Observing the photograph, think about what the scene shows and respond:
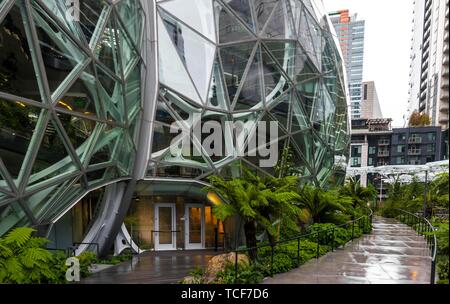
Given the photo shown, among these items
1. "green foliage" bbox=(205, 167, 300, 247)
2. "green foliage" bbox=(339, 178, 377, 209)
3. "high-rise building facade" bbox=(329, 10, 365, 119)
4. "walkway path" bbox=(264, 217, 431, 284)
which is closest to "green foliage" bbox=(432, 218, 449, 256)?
"walkway path" bbox=(264, 217, 431, 284)

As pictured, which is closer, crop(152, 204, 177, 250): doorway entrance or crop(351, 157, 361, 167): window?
crop(152, 204, 177, 250): doorway entrance

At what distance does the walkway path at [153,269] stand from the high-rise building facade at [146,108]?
4.24 ft

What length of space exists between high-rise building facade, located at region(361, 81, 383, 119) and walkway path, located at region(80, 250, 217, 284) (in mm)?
156485

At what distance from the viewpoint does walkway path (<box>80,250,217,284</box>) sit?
849cm

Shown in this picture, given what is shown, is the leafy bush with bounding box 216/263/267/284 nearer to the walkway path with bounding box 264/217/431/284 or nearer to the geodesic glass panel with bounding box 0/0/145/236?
the walkway path with bounding box 264/217/431/284

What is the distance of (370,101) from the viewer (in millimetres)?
154250

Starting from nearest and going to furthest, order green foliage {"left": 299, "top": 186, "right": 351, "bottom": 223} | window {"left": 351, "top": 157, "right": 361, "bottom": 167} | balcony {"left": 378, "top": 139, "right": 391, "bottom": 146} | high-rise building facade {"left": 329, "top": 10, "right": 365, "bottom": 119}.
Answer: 1. green foliage {"left": 299, "top": 186, "right": 351, "bottom": 223}
2. balcony {"left": 378, "top": 139, "right": 391, "bottom": 146}
3. window {"left": 351, "top": 157, "right": 361, "bottom": 167}
4. high-rise building facade {"left": 329, "top": 10, "right": 365, "bottom": 119}

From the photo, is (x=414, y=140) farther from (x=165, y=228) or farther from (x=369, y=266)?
(x=369, y=266)

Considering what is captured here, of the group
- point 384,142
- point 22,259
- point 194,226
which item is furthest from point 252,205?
point 384,142

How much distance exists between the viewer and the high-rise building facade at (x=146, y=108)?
22.0 feet

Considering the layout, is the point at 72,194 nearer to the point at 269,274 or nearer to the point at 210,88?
the point at 269,274

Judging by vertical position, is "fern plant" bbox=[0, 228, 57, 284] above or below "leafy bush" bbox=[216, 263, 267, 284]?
above

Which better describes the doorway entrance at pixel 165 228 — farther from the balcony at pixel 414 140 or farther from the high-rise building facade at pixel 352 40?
the high-rise building facade at pixel 352 40

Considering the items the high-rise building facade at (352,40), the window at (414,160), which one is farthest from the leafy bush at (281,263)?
the high-rise building facade at (352,40)
